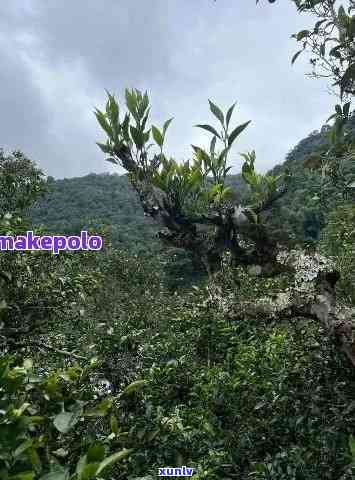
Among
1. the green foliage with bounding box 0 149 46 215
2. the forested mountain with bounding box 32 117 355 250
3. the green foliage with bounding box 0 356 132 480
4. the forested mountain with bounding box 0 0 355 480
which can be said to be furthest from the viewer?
the forested mountain with bounding box 32 117 355 250

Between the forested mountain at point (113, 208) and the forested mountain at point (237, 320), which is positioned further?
the forested mountain at point (113, 208)

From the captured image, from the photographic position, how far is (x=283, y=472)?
3.78m

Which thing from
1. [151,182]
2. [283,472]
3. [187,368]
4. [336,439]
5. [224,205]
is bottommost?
[283,472]

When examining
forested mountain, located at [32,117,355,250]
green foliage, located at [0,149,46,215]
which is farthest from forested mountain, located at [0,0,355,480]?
forested mountain, located at [32,117,355,250]

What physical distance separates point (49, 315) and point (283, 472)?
341cm

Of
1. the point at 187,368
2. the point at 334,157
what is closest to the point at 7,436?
the point at 334,157

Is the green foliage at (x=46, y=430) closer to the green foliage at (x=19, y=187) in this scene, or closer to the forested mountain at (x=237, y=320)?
the forested mountain at (x=237, y=320)

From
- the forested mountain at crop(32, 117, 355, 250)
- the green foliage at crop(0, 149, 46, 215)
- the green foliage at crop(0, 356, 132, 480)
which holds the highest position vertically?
the forested mountain at crop(32, 117, 355, 250)

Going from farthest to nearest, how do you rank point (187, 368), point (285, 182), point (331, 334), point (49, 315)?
1. point (49, 315)
2. point (187, 368)
3. point (285, 182)
4. point (331, 334)

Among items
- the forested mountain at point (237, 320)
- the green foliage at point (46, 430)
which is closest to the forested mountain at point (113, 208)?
the forested mountain at point (237, 320)

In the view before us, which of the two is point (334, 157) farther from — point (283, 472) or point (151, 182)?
point (283, 472)

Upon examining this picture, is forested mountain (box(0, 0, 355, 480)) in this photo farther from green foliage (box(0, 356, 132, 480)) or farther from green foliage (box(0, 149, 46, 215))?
green foliage (box(0, 149, 46, 215))

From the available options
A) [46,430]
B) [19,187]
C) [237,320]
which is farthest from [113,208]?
[46,430]

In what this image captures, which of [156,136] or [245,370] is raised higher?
[156,136]
